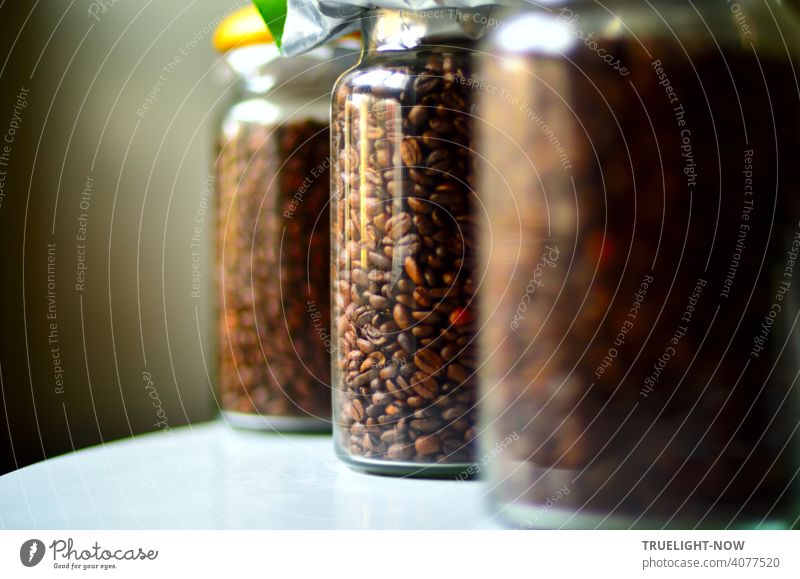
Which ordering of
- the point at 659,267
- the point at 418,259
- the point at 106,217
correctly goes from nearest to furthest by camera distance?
the point at 659,267 < the point at 418,259 < the point at 106,217

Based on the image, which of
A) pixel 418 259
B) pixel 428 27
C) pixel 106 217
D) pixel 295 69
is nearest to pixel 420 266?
pixel 418 259

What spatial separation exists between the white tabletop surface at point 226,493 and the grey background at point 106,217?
0.52 ft

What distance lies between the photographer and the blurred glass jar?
530 millimetres

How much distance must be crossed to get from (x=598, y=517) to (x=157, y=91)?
58 cm

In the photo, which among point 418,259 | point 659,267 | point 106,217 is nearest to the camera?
point 659,267

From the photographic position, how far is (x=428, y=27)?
415 millimetres

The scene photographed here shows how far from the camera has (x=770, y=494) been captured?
1.05ft

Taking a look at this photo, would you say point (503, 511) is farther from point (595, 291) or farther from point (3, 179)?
point (3, 179)

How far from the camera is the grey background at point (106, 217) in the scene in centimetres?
65

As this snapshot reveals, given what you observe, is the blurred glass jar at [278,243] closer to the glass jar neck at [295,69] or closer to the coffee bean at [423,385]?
the glass jar neck at [295,69]

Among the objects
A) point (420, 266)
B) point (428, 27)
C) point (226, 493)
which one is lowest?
point (226, 493)

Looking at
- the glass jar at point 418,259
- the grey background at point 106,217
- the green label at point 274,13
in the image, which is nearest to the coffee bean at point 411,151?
the glass jar at point 418,259

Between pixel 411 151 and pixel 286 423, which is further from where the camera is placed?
pixel 286 423

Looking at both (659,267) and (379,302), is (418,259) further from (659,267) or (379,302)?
(659,267)
